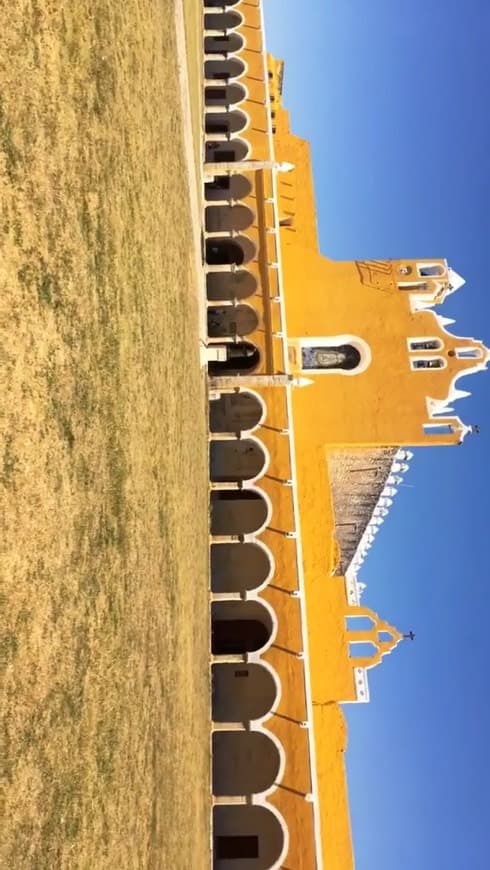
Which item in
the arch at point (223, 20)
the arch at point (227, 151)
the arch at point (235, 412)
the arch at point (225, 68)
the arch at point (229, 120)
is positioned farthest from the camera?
the arch at point (223, 20)

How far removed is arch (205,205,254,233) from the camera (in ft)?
51.4

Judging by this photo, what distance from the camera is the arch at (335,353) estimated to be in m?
15.2

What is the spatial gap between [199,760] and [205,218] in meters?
10.2

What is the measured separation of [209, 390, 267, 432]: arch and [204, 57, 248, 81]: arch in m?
7.97

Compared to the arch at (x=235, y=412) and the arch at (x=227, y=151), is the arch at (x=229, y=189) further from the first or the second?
the arch at (x=235, y=412)

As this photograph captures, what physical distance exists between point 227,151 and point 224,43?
363 centimetres

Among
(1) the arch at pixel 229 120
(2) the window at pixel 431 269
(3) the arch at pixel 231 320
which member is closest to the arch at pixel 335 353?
(3) the arch at pixel 231 320

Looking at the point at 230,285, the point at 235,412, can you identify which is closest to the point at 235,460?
the point at 235,412

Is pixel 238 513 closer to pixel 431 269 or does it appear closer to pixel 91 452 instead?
pixel 431 269

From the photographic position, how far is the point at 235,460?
48.0 feet

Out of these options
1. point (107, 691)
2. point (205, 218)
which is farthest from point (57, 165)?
point (205, 218)

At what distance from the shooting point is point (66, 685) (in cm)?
466

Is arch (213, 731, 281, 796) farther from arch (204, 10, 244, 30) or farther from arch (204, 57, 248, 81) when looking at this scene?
arch (204, 10, 244, 30)

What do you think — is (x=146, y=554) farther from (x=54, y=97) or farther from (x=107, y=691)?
(x=54, y=97)
